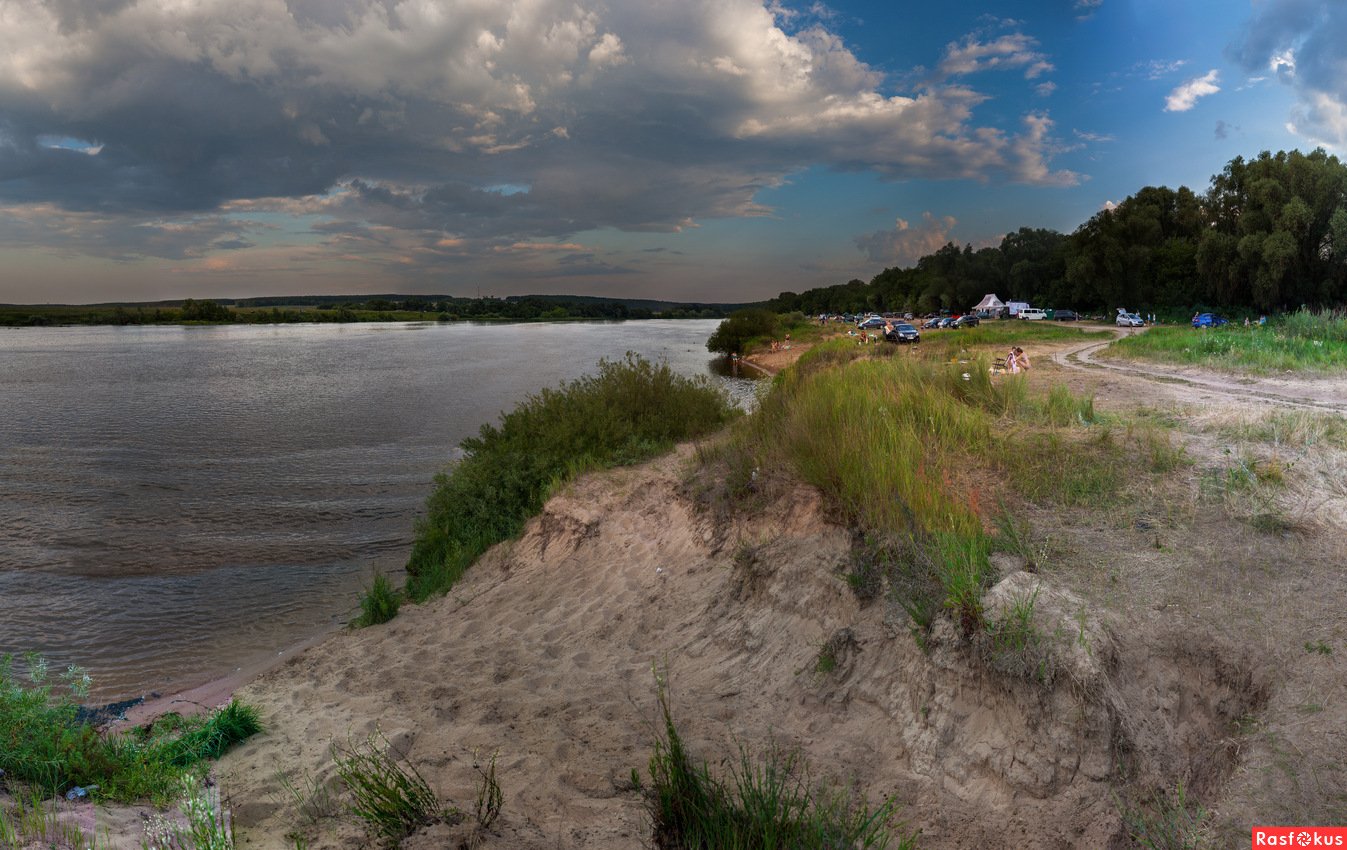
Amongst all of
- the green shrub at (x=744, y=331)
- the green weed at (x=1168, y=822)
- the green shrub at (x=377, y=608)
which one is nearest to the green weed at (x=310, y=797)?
the green weed at (x=1168, y=822)

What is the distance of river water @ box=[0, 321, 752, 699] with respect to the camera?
36.8 ft

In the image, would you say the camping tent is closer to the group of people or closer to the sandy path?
the sandy path

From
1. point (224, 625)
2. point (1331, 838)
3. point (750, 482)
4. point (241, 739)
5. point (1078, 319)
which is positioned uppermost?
point (1078, 319)

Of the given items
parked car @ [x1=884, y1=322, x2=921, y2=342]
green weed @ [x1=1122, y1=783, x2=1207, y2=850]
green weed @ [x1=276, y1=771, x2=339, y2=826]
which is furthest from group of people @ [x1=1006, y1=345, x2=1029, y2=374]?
parked car @ [x1=884, y1=322, x2=921, y2=342]

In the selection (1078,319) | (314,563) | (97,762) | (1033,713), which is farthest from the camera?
(1078,319)

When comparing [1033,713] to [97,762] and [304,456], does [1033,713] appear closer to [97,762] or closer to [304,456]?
[97,762]

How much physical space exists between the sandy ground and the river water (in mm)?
3050

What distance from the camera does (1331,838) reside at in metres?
3.52

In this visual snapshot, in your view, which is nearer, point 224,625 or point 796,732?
point 796,732

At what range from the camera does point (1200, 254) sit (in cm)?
5144

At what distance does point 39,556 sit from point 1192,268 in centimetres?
7371

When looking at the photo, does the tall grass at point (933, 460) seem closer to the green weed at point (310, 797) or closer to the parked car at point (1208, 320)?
the green weed at point (310, 797)

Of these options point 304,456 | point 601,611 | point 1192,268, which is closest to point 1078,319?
point 1192,268

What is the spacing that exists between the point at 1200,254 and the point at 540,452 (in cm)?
5649
